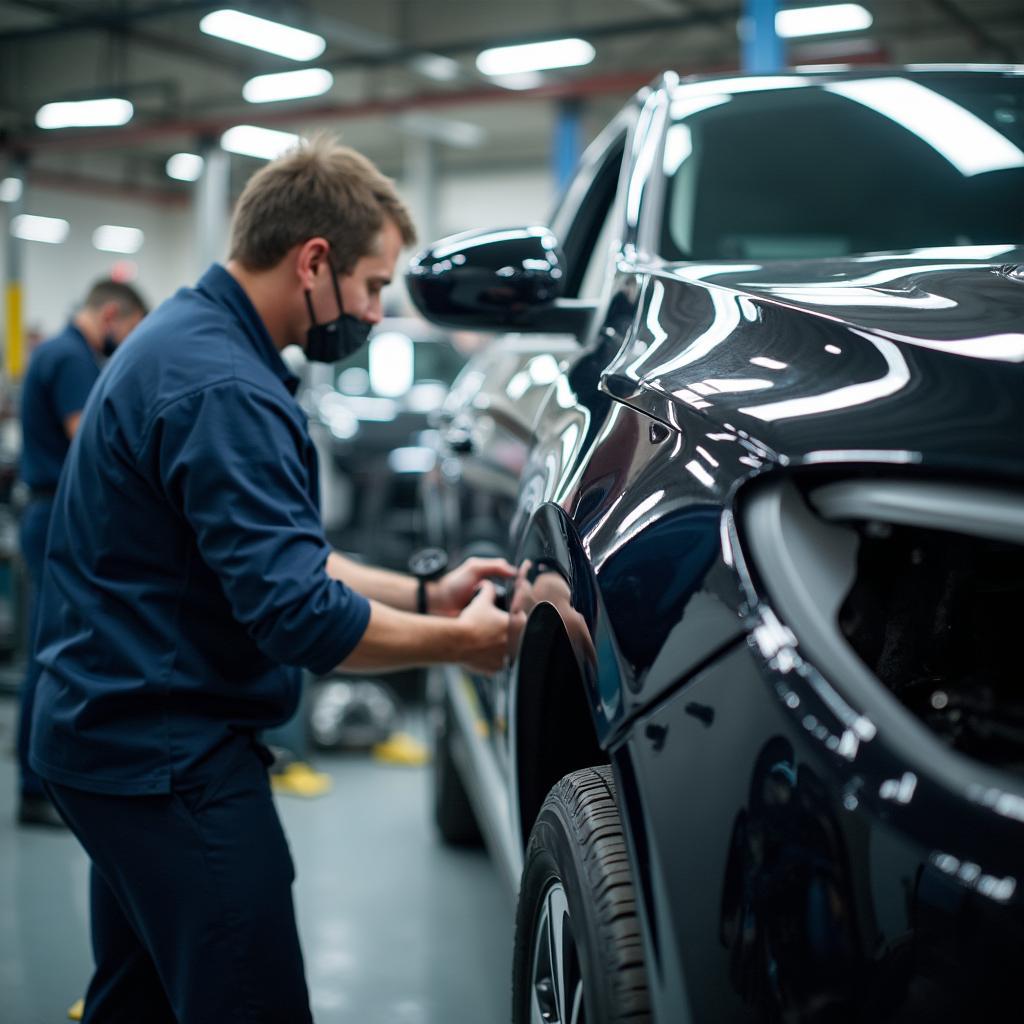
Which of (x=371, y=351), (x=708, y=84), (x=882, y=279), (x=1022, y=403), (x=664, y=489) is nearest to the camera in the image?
(x=1022, y=403)

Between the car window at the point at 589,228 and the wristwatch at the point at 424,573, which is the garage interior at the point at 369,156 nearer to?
the wristwatch at the point at 424,573

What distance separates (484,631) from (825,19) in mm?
10414

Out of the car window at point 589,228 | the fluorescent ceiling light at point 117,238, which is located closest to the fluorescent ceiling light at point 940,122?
the car window at point 589,228

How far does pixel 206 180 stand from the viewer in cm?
1538

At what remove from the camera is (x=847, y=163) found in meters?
2.25

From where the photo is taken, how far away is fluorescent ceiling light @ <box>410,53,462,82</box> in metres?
13.6

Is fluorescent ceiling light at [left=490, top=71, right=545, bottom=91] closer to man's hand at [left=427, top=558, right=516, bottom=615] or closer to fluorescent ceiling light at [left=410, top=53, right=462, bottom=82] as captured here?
fluorescent ceiling light at [left=410, top=53, right=462, bottom=82]

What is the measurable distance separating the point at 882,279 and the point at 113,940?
1.44 metres

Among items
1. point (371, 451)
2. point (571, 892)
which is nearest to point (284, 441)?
point (571, 892)

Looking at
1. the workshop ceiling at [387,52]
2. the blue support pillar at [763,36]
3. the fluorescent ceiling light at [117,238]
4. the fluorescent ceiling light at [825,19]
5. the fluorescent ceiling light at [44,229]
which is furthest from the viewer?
the fluorescent ceiling light at [117,238]

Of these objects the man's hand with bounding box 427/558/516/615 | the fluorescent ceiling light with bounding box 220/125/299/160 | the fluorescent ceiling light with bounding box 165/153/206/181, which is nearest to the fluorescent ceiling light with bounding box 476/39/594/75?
the fluorescent ceiling light with bounding box 220/125/299/160

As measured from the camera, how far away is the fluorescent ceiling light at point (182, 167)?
68.1 ft

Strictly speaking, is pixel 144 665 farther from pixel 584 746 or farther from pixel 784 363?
pixel 784 363

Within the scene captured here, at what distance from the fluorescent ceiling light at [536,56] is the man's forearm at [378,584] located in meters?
10.5
